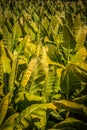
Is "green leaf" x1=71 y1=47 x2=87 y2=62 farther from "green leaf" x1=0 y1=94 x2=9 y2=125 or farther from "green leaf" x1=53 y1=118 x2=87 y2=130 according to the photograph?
"green leaf" x1=0 y1=94 x2=9 y2=125

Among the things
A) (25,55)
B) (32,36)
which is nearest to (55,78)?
(25,55)

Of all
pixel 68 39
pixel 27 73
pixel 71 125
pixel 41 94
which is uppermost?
pixel 68 39

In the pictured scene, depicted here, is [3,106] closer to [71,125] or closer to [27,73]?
[27,73]

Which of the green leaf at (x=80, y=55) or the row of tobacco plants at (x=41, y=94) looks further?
the green leaf at (x=80, y=55)

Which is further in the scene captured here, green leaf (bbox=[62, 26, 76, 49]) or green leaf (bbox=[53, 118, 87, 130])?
green leaf (bbox=[62, 26, 76, 49])

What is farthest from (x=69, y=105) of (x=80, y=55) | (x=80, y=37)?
(x=80, y=37)

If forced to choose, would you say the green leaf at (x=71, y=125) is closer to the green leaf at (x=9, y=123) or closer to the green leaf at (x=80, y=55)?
the green leaf at (x=9, y=123)

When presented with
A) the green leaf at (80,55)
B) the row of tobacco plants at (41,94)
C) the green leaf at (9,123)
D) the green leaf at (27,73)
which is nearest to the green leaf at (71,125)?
the row of tobacco plants at (41,94)

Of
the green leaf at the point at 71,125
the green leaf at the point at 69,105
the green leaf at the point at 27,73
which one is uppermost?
the green leaf at the point at 27,73

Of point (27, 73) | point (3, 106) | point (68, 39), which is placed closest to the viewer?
point (3, 106)

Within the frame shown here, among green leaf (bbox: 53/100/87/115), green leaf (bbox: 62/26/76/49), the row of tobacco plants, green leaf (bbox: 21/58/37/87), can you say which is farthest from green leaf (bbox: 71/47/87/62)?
green leaf (bbox: 53/100/87/115)

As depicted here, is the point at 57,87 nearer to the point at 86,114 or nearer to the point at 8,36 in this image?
the point at 86,114

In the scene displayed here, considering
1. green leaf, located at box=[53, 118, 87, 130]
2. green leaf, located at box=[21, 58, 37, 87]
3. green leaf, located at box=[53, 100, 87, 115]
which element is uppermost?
green leaf, located at box=[21, 58, 37, 87]

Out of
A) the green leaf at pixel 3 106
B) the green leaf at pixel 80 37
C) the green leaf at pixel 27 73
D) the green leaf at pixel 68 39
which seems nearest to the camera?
the green leaf at pixel 3 106
